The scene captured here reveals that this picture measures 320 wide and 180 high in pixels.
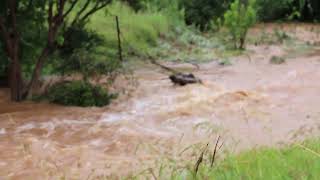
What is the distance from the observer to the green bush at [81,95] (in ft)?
33.1

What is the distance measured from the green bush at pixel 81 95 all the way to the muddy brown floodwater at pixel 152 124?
28 centimetres

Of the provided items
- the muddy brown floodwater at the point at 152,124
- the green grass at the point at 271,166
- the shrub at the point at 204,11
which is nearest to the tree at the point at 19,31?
the muddy brown floodwater at the point at 152,124

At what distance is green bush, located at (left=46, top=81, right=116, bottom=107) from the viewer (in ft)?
33.1

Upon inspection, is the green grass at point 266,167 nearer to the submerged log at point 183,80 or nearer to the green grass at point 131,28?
the submerged log at point 183,80

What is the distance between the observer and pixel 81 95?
10.2 metres

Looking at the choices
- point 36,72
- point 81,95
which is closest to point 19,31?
point 36,72

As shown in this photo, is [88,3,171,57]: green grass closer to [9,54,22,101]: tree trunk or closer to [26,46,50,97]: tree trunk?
[26,46,50,97]: tree trunk

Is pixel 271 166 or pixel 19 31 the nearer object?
pixel 271 166

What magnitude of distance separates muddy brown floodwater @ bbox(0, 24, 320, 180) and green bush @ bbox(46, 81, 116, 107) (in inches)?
11.2

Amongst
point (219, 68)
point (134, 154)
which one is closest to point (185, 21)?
point (219, 68)

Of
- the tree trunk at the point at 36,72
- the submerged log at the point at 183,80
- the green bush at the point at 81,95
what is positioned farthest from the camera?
the submerged log at the point at 183,80

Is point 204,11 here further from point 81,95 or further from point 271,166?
point 271,166

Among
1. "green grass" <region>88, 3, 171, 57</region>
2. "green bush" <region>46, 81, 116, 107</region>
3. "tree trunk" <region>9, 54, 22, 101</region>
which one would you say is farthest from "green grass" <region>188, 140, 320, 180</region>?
"green grass" <region>88, 3, 171, 57</region>

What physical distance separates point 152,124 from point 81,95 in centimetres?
209
